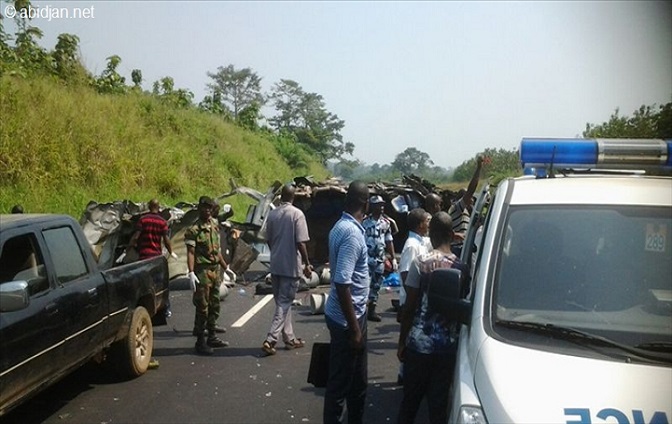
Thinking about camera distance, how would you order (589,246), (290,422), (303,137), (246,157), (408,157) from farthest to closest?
1. (408,157)
2. (303,137)
3. (246,157)
4. (290,422)
5. (589,246)

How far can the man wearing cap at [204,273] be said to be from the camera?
26.1ft

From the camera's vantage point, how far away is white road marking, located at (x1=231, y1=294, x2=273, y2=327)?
961 centimetres

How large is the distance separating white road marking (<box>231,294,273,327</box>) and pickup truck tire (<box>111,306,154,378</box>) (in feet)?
7.69

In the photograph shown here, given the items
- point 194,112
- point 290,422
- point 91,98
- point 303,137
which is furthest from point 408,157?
point 290,422

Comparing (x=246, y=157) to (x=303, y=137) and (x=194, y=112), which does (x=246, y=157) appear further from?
(x=303, y=137)

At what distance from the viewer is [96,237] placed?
12297mm

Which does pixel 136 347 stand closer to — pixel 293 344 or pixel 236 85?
pixel 293 344

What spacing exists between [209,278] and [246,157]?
2571 centimetres

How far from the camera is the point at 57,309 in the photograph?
17.4 ft

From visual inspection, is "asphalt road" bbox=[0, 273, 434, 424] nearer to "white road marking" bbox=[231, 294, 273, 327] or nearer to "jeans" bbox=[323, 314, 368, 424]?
"white road marking" bbox=[231, 294, 273, 327]

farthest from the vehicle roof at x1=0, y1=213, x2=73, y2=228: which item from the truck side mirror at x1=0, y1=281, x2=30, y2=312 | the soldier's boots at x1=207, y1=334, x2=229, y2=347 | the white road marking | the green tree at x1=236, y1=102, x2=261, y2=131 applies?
the green tree at x1=236, y1=102, x2=261, y2=131

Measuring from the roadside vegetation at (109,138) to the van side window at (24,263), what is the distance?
4.37m

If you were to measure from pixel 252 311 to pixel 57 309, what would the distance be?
535 cm

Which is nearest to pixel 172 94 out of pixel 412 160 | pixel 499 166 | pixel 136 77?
pixel 136 77
